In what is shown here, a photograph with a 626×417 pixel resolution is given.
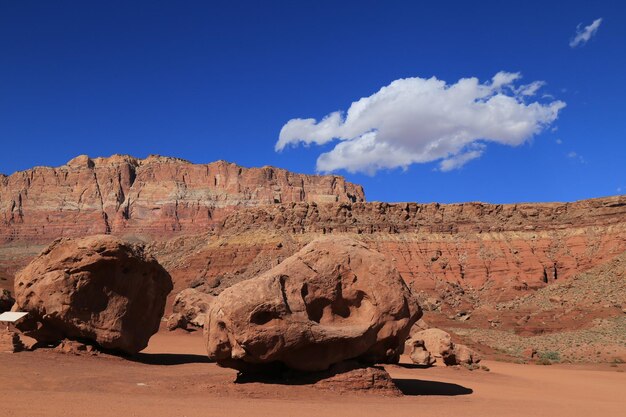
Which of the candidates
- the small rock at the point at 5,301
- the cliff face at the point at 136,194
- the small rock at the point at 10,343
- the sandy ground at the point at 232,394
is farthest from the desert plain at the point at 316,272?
the small rock at the point at 5,301

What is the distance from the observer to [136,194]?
583ft

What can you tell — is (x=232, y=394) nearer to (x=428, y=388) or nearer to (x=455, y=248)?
(x=428, y=388)

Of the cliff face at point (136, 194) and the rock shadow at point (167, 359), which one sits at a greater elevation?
the cliff face at point (136, 194)

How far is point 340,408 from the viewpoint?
35.8 feet

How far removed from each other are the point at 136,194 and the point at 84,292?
167939mm

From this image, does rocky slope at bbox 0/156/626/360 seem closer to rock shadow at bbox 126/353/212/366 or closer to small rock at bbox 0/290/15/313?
small rock at bbox 0/290/15/313

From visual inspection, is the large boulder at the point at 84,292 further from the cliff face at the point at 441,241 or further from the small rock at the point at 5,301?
the cliff face at the point at 441,241

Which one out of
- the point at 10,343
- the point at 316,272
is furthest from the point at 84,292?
the point at 316,272

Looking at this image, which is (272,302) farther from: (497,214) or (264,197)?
(264,197)

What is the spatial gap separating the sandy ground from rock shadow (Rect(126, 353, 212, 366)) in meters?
0.10

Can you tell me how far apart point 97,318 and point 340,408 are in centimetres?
1124

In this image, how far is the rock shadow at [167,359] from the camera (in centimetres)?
1998

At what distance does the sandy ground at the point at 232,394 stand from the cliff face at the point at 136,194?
505 feet

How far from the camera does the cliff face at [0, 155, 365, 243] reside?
167625 millimetres
